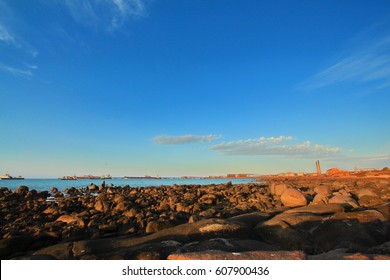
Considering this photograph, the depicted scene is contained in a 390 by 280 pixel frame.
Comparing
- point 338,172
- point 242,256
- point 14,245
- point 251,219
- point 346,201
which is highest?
point 338,172

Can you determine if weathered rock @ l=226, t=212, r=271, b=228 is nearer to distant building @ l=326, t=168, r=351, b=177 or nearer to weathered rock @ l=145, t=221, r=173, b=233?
weathered rock @ l=145, t=221, r=173, b=233

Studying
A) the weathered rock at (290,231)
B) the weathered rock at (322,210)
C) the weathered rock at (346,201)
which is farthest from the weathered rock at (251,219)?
the weathered rock at (346,201)

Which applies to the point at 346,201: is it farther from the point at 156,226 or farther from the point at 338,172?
the point at 338,172

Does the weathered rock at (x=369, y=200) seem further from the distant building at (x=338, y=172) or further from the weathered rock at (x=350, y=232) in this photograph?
the distant building at (x=338, y=172)

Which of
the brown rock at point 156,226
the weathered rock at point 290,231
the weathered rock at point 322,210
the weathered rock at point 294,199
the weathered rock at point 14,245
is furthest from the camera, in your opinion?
the weathered rock at point 294,199

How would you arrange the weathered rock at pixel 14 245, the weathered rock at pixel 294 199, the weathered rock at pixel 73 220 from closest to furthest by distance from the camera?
the weathered rock at pixel 14 245 → the weathered rock at pixel 73 220 → the weathered rock at pixel 294 199

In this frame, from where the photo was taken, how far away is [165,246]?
21.3ft

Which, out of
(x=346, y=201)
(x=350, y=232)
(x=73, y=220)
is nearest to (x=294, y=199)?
(x=346, y=201)

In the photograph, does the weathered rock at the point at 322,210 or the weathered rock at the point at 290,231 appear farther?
the weathered rock at the point at 322,210

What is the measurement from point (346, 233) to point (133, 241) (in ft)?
18.8

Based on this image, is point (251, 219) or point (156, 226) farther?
point (156, 226)

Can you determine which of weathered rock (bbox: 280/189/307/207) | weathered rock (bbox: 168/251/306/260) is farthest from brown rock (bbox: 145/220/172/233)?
weathered rock (bbox: 280/189/307/207)

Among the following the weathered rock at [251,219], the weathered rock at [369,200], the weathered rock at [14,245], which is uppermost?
the weathered rock at [369,200]
